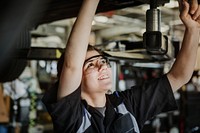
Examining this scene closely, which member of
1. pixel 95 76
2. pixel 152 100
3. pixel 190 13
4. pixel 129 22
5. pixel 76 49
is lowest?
pixel 152 100

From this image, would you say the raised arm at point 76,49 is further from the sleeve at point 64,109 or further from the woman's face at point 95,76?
the woman's face at point 95,76

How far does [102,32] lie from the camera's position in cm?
748

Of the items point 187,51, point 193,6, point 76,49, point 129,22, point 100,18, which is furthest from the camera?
point 129,22

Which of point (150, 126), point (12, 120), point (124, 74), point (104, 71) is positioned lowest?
point (150, 126)

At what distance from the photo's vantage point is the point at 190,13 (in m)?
1.46

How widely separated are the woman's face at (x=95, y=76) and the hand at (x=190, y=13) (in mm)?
411

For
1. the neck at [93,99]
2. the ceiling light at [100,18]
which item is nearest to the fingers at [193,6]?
the neck at [93,99]

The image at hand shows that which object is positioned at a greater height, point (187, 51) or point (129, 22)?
point (129, 22)

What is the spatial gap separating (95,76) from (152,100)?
0.32 metres

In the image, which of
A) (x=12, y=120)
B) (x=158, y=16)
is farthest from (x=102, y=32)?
(x=158, y=16)

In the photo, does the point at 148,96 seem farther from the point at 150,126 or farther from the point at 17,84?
the point at 150,126

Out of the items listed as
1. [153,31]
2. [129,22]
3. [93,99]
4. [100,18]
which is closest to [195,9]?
[153,31]

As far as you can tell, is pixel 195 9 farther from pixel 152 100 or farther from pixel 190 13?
pixel 152 100

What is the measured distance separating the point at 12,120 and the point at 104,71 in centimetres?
409
